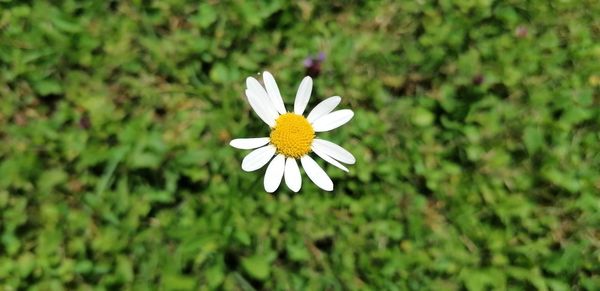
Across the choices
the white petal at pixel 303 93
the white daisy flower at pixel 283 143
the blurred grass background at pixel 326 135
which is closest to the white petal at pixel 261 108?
the white daisy flower at pixel 283 143

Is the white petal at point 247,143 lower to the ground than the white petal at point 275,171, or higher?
higher

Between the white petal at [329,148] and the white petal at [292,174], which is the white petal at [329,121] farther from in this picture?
the white petal at [292,174]

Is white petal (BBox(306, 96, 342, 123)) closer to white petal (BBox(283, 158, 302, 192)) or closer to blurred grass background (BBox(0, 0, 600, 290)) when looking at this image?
white petal (BBox(283, 158, 302, 192))

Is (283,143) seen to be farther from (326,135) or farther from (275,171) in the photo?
(326,135)

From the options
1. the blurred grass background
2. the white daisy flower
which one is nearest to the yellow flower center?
the white daisy flower

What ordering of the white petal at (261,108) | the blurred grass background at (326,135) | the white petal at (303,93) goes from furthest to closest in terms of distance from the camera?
1. the blurred grass background at (326,135)
2. the white petal at (303,93)
3. the white petal at (261,108)

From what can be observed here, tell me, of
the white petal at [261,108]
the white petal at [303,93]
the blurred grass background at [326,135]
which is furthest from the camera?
the blurred grass background at [326,135]

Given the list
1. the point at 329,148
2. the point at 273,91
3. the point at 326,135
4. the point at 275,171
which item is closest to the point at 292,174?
the point at 275,171
